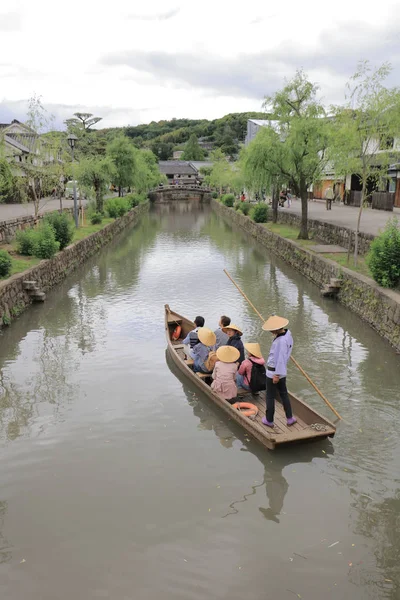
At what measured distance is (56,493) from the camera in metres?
5.73

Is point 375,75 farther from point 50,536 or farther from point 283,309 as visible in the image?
point 50,536

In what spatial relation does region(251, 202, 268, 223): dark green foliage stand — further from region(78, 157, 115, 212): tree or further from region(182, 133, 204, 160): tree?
region(182, 133, 204, 160): tree

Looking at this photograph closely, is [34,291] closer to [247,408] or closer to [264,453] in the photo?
[247,408]

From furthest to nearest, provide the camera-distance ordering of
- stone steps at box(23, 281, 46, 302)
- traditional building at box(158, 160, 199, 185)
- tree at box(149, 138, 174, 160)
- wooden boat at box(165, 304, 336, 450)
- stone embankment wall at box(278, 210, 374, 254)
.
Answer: tree at box(149, 138, 174, 160) < traditional building at box(158, 160, 199, 185) < stone embankment wall at box(278, 210, 374, 254) < stone steps at box(23, 281, 46, 302) < wooden boat at box(165, 304, 336, 450)

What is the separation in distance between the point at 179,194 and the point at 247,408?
74.3 m

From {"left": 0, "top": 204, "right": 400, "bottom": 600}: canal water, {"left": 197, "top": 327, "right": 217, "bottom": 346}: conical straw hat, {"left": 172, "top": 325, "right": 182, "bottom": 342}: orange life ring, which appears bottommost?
{"left": 0, "top": 204, "right": 400, "bottom": 600}: canal water

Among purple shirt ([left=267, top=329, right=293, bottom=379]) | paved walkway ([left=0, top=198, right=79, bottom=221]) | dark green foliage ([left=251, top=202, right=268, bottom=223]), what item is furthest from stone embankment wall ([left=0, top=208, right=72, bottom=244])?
dark green foliage ([left=251, top=202, right=268, bottom=223])

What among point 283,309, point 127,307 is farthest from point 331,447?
point 127,307

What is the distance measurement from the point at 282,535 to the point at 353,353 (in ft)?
20.1

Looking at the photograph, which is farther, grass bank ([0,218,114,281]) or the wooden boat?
grass bank ([0,218,114,281])

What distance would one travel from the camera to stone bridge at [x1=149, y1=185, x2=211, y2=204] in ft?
243

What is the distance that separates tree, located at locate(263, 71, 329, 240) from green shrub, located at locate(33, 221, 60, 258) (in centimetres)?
1008

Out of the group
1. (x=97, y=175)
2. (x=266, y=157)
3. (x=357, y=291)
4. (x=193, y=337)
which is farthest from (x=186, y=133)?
(x=193, y=337)

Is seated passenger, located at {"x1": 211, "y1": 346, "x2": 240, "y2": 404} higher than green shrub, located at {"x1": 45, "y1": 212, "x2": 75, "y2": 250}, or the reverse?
green shrub, located at {"x1": 45, "y1": 212, "x2": 75, "y2": 250}
